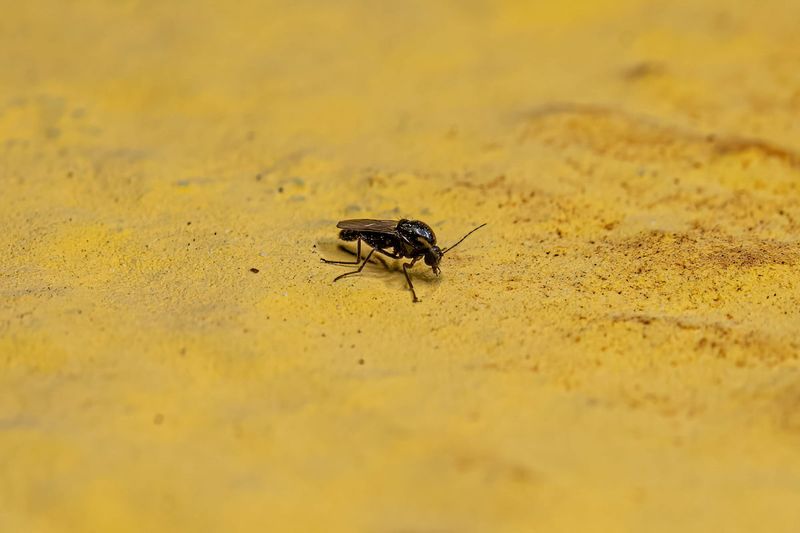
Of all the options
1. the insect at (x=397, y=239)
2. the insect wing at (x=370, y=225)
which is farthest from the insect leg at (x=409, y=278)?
the insect wing at (x=370, y=225)

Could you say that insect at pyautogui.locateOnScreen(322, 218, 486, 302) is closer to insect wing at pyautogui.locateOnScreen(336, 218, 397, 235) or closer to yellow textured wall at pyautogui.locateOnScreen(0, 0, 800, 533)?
insect wing at pyautogui.locateOnScreen(336, 218, 397, 235)

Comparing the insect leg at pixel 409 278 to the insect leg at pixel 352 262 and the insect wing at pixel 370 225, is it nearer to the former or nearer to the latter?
the insect wing at pixel 370 225

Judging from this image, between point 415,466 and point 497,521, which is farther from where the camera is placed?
point 415,466

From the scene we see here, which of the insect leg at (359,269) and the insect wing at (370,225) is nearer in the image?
the insect leg at (359,269)

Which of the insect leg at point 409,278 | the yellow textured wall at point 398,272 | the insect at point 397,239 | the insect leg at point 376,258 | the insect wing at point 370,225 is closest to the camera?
the yellow textured wall at point 398,272

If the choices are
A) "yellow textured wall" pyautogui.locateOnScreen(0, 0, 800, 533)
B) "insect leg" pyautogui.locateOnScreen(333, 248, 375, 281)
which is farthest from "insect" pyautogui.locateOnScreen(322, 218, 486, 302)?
"yellow textured wall" pyautogui.locateOnScreen(0, 0, 800, 533)

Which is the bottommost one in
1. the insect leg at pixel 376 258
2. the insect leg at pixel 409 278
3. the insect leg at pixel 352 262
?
the insect leg at pixel 376 258

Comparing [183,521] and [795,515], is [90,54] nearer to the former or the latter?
[183,521]

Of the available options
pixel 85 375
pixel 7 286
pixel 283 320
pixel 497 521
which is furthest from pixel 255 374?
pixel 7 286
